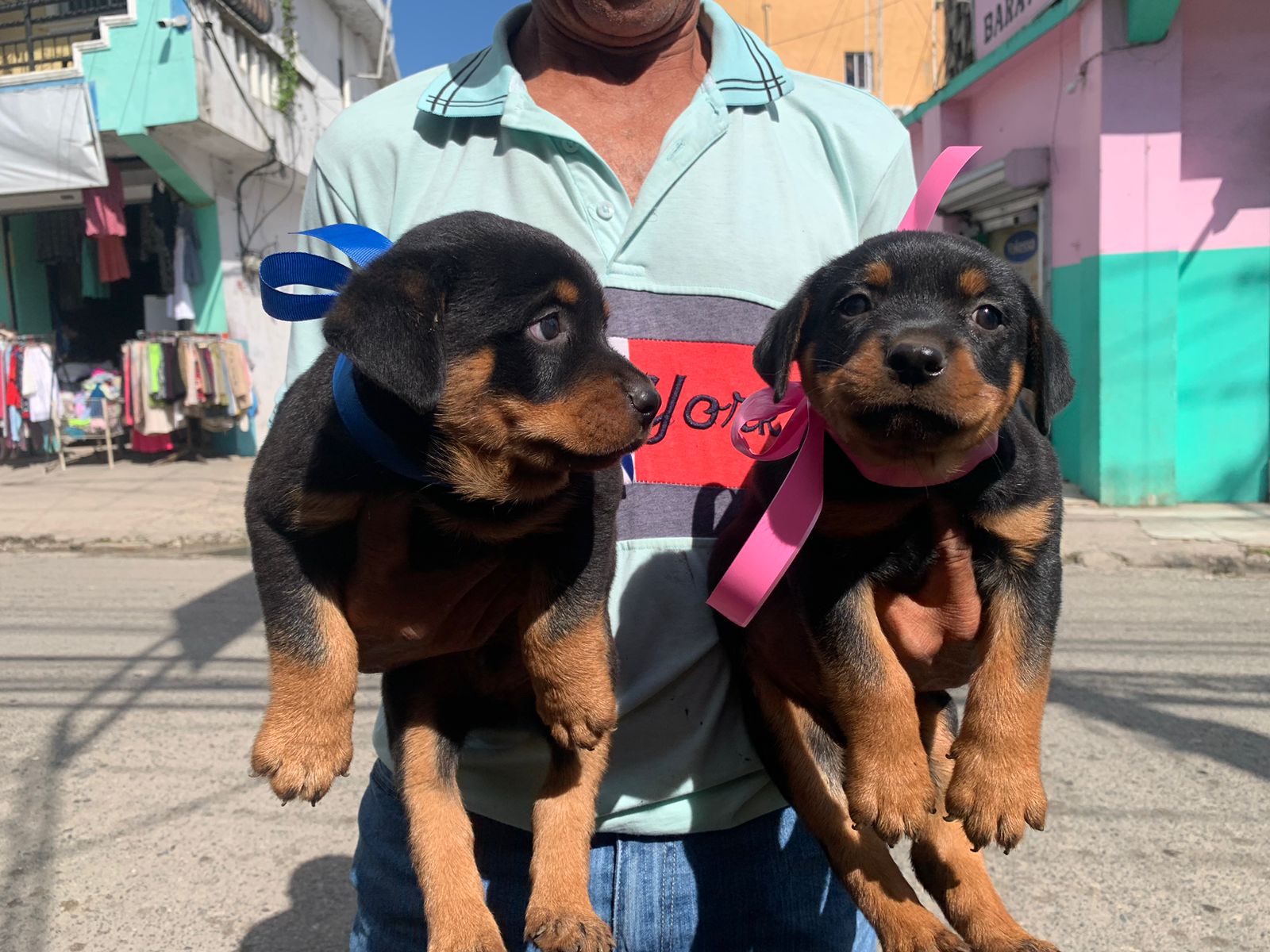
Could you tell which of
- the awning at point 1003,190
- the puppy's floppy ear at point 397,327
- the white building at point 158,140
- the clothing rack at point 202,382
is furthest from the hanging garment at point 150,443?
the puppy's floppy ear at point 397,327

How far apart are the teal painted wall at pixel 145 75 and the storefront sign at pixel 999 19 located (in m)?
9.38

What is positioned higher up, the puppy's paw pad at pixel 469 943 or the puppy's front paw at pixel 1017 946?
the puppy's paw pad at pixel 469 943

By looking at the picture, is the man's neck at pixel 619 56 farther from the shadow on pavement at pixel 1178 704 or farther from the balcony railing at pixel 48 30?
the balcony railing at pixel 48 30

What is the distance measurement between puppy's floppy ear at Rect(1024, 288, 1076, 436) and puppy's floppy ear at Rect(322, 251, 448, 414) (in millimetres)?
1192

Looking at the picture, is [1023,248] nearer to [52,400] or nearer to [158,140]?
[158,140]

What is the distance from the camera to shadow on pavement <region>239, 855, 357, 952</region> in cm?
352

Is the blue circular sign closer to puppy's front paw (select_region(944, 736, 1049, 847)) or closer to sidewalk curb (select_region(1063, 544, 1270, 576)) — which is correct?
sidewalk curb (select_region(1063, 544, 1270, 576))

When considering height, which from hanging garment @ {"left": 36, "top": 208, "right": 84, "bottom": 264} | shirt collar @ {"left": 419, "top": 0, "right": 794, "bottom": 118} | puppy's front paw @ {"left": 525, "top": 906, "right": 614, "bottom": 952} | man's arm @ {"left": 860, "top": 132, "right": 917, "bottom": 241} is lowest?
puppy's front paw @ {"left": 525, "top": 906, "right": 614, "bottom": 952}

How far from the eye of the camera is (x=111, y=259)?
539 inches

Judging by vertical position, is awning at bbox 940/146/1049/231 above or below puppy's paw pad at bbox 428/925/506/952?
above

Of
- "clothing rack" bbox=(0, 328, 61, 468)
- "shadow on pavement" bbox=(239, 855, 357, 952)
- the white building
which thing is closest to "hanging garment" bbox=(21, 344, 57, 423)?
"clothing rack" bbox=(0, 328, 61, 468)

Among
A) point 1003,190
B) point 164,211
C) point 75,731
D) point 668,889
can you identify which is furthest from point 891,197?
point 164,211

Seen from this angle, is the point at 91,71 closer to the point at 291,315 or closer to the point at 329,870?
the point at 329,870

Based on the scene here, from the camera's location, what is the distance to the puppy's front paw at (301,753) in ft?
5.88
